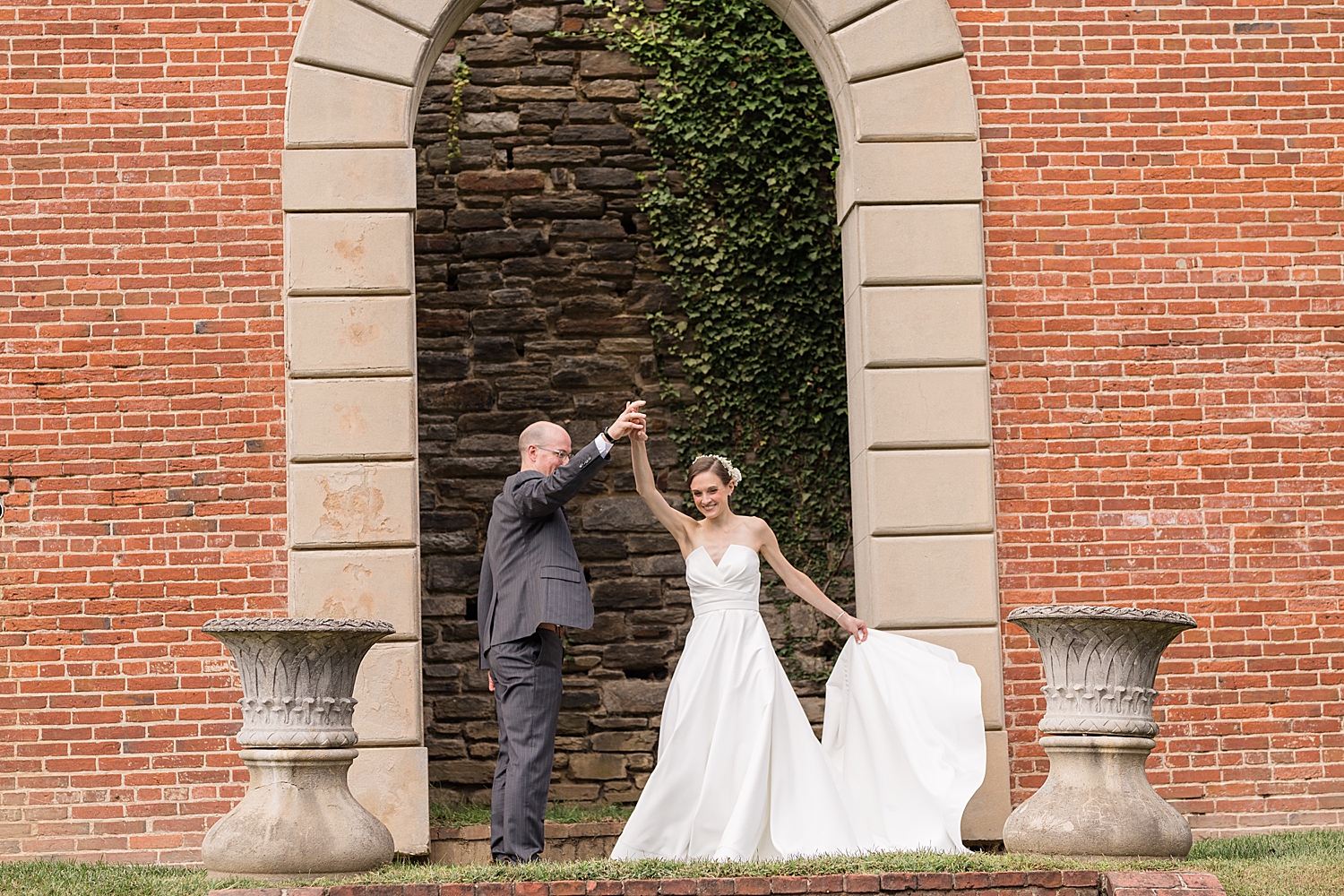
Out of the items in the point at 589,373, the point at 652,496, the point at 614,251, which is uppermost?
the point at 614,251

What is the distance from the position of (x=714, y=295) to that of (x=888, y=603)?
340 cm

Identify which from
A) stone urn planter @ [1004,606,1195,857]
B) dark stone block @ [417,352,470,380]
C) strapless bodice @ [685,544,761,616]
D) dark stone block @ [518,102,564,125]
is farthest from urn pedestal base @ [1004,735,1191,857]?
dark stone block @ [518,102,564,125]

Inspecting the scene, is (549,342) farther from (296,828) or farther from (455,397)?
(296,828)

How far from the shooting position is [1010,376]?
6656 millimetres

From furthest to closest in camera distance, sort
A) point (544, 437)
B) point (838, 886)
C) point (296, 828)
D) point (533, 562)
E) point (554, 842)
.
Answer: point (554, 842) → point (544, 437) → point (533, 562) → point (296, 828) → point (838, 886)

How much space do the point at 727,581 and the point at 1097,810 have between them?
→ 1.89 meters

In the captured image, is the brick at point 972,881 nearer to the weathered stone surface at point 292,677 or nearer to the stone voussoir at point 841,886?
the stone voussoir at point 841,886

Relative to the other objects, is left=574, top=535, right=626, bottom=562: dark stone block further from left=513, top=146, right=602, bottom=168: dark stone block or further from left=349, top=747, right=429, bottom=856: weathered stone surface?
left=349, top=747, right=429, bottom=856: weathered stone surface

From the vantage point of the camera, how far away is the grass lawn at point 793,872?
15.9 feet

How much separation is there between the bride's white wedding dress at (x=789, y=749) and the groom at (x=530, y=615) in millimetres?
482

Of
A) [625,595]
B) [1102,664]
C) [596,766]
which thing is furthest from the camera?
[625,595]

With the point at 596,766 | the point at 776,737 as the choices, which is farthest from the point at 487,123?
the point at 776,737

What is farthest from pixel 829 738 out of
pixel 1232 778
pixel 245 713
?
pixel 245 713

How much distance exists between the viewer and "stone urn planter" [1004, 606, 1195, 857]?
16.8 feet
